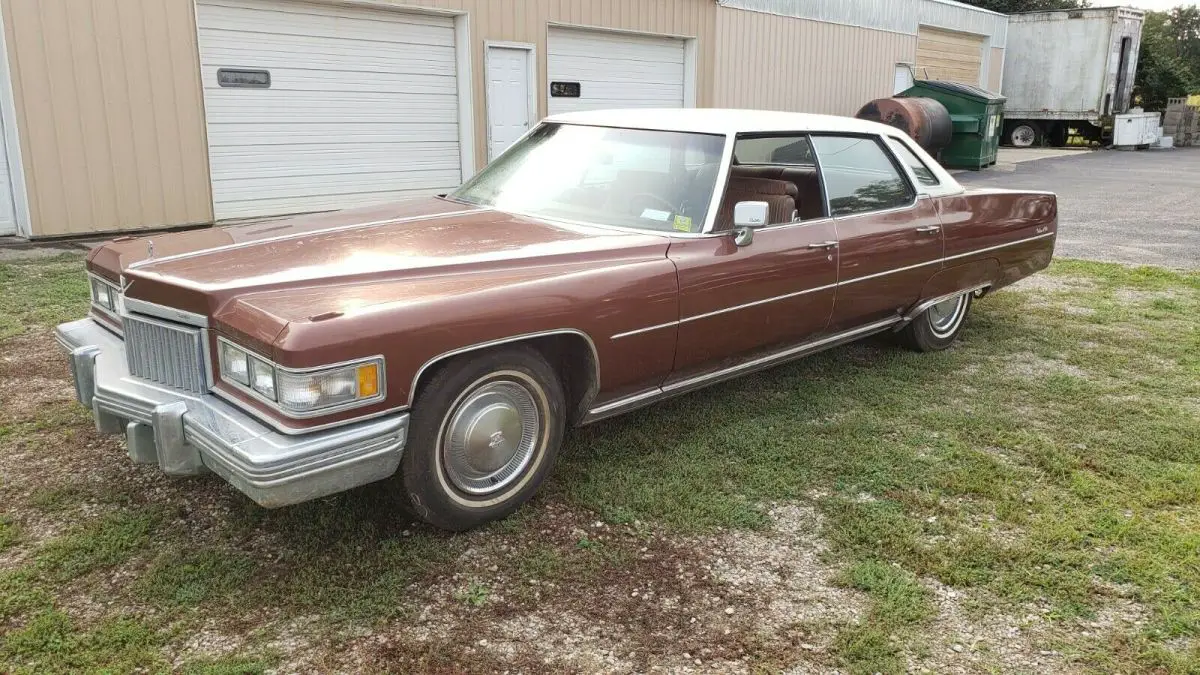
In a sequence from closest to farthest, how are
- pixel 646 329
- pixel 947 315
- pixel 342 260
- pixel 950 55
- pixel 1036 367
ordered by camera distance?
pixel 342 260 < pixel 646 329 < pixel 1036 367 < pixel 947 315 < pixel 950 55

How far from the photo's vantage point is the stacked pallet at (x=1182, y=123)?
92.4 ft

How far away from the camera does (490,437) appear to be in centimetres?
318

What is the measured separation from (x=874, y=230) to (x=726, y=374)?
1.21 meters

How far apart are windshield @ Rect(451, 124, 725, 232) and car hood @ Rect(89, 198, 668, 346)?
0.16m

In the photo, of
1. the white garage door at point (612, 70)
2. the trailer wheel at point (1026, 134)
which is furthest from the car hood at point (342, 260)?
the trailer wheel at point (1026, 134)

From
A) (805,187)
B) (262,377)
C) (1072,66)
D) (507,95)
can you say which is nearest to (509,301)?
(262,377)

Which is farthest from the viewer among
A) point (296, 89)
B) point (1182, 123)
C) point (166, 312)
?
point (1182, 123)

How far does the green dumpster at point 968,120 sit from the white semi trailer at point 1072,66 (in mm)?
7716

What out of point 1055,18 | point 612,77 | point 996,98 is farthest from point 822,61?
point 1055,18

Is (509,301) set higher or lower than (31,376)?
higher

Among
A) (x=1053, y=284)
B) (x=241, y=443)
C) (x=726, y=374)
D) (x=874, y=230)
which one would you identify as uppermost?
(x=874, y=230)

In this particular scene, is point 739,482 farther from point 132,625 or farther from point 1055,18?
point 1055,18

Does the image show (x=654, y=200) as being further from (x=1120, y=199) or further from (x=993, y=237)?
(x=1120, y=199)

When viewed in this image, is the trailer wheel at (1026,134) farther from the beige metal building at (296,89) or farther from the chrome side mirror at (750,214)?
the chrome side mirror at (750,214)
